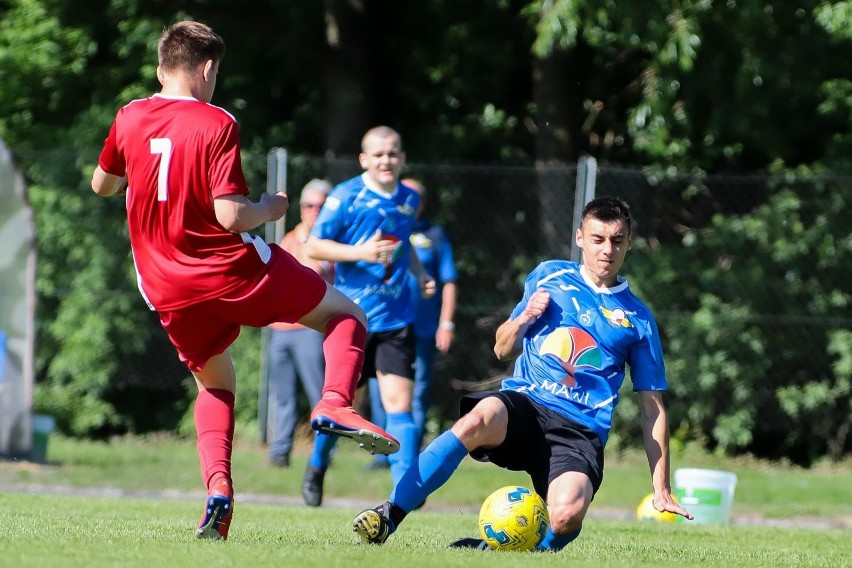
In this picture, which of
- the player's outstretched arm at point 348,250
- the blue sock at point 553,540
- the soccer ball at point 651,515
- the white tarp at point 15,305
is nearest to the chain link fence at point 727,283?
the white tarp at point 15,305

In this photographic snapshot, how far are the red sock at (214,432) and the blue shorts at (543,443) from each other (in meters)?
0.99

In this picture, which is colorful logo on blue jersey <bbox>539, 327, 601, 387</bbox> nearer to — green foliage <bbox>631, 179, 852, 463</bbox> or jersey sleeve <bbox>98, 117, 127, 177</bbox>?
jersey sleeve <bbox>98, 117, 127, 177</bbox>

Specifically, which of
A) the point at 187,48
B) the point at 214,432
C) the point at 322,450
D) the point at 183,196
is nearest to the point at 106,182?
the point at 183,196

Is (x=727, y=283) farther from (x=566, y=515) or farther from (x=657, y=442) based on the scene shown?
(x=566, y=515)

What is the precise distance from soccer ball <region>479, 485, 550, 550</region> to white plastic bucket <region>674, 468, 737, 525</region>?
11.4 feet

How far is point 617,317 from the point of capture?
5957 millimetres

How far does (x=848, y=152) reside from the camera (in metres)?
13.7

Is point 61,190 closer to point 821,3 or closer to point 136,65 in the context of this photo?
point 136,65

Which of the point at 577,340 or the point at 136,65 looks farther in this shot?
the point at 136,65

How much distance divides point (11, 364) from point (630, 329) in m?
6.89

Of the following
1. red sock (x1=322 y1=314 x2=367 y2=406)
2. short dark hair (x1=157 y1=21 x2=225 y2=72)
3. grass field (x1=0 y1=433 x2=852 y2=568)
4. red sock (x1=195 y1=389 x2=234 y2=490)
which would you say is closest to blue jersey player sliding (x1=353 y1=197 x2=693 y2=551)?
grass field (x1=0 y1=433 x2=852 y2=568)

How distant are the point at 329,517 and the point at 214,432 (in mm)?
2125

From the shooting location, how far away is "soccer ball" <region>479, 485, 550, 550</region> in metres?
5.55

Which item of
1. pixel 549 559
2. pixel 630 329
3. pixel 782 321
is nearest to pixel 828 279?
pixel 782 321
